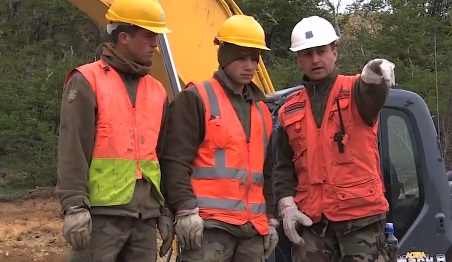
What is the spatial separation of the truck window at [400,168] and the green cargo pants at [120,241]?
5.87 ft

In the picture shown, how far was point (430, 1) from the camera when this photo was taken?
771 inches

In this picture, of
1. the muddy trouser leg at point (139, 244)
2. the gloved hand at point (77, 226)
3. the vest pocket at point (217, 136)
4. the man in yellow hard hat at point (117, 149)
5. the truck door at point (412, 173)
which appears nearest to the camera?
the gloved hand at point (77, 226)

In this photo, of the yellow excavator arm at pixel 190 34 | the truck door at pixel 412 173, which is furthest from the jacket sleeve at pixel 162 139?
the truck door at pixel 412 173

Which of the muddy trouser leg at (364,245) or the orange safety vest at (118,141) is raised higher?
the orange safety vest at (118,141)

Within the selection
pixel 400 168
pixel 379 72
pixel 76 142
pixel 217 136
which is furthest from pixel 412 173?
pixel 76 142

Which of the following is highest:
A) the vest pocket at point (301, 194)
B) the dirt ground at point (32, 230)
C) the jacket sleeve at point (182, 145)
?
the jacket sleeve at point (182, 145)

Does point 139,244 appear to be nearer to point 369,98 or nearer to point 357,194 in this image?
point 357,194

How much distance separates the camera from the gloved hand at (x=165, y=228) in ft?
11.2

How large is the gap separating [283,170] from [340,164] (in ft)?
1.35

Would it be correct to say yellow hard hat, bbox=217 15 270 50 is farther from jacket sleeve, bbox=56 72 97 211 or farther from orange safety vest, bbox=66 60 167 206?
jacket sleeve, bbox=56 72 97 211

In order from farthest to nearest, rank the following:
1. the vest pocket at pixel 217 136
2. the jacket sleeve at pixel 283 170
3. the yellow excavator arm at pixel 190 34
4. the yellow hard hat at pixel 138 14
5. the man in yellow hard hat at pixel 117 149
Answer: the yellow excavator arm at pixel 190 34 < the jacket sleeve at pixel 283 170 < the vest pocket at pixel 217 136 < the yellow hard hat at pixel 138 14 < the man in yellow hard hat at pixel 117 149

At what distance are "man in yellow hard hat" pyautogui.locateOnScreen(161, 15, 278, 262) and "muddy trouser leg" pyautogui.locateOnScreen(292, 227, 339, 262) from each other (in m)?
0.19

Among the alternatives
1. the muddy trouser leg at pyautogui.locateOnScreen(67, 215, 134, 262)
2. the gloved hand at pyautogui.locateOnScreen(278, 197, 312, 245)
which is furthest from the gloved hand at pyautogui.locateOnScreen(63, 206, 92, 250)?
the gloved hand at pyautogui.locateOnScreen(278, 197, 312, 245)

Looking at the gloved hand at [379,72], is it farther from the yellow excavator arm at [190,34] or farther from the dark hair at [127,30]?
the yellow excavator arm at [190,34]
